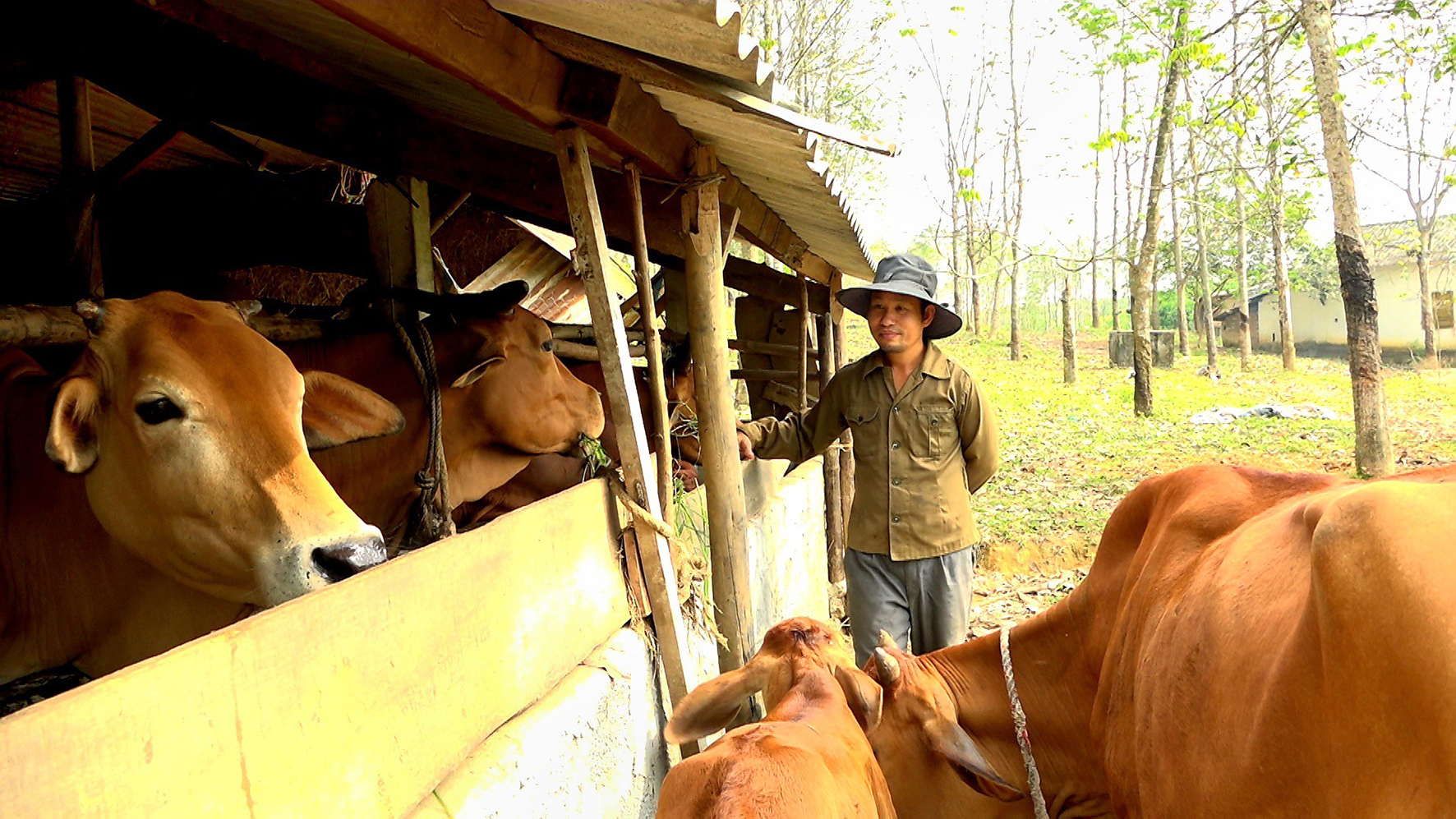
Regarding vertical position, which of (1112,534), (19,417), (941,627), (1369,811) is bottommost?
(941,627)

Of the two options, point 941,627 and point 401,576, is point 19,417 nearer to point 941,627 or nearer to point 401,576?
point 401,576

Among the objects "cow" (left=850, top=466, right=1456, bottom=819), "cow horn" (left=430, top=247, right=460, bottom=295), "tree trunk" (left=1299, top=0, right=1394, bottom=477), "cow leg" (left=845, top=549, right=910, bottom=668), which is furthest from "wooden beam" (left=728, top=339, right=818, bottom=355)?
"tree trunk" (left=1299, top=0, right=1394, bottom=477)

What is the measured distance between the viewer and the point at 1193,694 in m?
2.67

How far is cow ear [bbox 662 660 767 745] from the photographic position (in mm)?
2727

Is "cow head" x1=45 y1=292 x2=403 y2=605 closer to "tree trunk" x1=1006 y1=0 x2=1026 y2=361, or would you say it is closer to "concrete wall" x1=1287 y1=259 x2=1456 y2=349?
"tree trunk" x1=1006 y1=0 x2=1026 y2=361

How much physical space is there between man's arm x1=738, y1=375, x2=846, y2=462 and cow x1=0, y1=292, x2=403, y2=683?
2.69 m

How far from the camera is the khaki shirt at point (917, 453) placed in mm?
4613

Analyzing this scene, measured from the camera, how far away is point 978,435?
15.5 feet

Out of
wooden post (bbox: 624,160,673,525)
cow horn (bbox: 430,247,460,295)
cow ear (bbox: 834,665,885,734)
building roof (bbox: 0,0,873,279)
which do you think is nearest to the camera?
building roof (bbox: 0,0,873,279)

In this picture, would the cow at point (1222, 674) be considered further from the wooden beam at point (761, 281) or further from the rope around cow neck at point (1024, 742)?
the wooden beam at point (761, 281)

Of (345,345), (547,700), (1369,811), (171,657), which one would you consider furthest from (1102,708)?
(345,345)

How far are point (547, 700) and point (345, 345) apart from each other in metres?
1.98

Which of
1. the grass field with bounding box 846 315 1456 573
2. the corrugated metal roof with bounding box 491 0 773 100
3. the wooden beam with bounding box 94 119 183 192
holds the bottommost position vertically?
the grass field with bounding box 846 315 1456 573

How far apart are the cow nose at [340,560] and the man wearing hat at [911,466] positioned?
2.63 m
